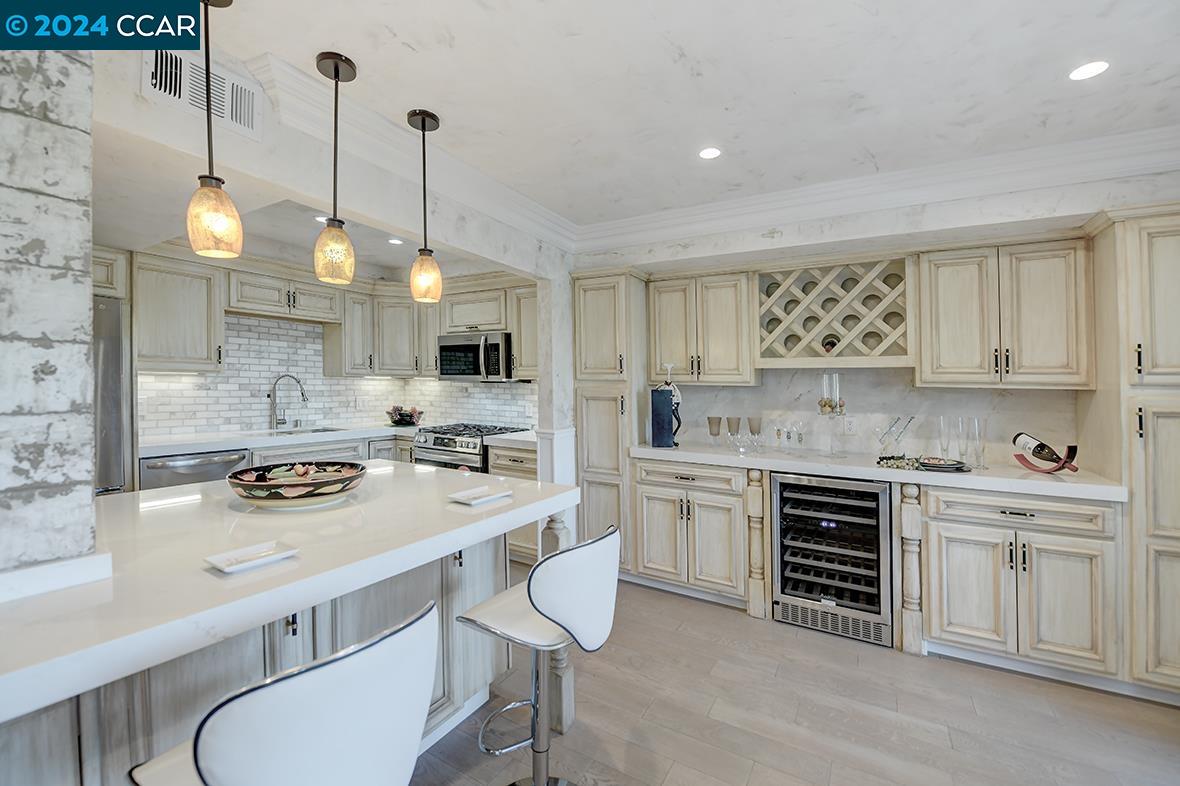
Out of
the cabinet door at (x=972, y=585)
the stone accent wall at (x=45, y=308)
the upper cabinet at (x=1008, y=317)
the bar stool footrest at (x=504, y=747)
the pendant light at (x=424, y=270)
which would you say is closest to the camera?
the stone accent wall at (x=45, y=308)

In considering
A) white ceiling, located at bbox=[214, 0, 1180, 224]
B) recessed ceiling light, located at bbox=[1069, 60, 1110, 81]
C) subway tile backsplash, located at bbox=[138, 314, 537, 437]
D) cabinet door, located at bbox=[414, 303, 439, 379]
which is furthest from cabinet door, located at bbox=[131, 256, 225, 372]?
recessed ceiling light, located at bbox=[1069, 60, 1110, 81]

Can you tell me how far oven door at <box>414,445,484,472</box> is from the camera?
4.36 metres

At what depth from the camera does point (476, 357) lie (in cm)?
476

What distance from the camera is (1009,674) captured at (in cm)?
266

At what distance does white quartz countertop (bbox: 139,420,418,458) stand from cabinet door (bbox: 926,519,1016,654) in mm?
4150

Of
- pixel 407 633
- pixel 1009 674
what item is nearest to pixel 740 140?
pixel 407 633

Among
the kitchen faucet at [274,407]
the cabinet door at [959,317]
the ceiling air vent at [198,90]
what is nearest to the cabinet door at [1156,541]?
the cabinet door at [959,317]

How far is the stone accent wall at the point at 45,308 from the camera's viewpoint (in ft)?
3.69

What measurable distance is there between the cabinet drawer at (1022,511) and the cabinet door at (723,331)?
134 cm

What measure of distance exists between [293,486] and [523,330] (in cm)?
282

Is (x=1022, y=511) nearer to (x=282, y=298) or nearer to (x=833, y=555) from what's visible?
(x=833, y=555)

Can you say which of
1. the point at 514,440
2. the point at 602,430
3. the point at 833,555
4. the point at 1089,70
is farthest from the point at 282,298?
the point at 1089,70

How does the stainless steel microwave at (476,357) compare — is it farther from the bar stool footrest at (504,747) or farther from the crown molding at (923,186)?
the bar stool footrest at (504,747)

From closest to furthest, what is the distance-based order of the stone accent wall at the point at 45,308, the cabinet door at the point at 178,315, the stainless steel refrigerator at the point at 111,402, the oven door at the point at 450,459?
the stone accent wall at the point at 45,308 < the stainless steel refrigerator at the point at 111,402 < the cabinet door at the point at 178,315 < the oven door at the point at 450,459
